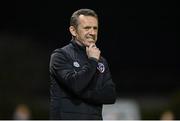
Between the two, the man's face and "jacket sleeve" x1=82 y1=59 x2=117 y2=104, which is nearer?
"jacket sleeve" x1=82 y1=59 x2=117 y2=104

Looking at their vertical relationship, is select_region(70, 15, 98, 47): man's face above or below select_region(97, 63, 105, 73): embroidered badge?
above

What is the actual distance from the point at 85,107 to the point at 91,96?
0.31ft

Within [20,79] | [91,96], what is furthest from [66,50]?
[20,79]

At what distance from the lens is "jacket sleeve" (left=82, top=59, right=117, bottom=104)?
4434mm

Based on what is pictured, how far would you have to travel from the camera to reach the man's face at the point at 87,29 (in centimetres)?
457

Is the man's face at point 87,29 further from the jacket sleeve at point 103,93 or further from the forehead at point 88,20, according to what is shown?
the jacket sleeve at point 103,93

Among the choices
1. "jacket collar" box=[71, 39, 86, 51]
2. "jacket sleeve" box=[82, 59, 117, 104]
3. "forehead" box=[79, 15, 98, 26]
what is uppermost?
"forehead" box=[79, 15, 98, 26]

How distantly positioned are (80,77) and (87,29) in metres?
0.38

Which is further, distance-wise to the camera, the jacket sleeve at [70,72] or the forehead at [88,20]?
the forehead at [88,20]

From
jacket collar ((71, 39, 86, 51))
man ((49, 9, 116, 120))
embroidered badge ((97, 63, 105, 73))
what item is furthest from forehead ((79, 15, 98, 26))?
embroidered badge ((97, 63, 105, 73))

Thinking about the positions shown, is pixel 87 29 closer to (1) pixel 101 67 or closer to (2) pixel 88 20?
(2) pixel 88 20

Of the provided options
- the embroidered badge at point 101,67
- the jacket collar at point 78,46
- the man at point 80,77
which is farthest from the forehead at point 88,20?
the embroidered badge at point 101,67

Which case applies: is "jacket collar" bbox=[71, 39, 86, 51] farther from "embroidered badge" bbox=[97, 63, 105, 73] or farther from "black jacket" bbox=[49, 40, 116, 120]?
"embroidered badge" bbox=[97, 63, 105, 73]

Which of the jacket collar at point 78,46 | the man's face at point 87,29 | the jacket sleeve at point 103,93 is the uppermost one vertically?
the man's face at point 87,29
